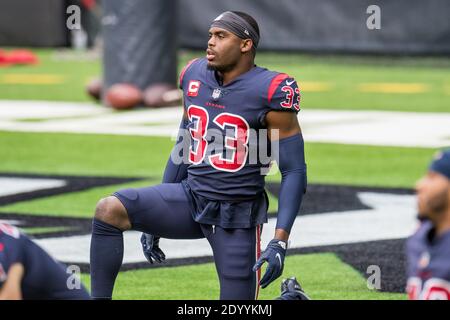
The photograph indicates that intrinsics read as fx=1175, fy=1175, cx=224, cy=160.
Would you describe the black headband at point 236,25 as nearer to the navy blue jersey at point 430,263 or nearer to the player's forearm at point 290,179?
the player's forearm at point 290,179

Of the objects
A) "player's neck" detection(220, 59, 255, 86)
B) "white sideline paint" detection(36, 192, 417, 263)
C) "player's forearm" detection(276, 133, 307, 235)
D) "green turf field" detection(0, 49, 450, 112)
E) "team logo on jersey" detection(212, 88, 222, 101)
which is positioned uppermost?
"green turf field" detection(0, 49, 450, 112)

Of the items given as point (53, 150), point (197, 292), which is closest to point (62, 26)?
point (53, 150)

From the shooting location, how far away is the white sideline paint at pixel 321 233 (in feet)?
27.3

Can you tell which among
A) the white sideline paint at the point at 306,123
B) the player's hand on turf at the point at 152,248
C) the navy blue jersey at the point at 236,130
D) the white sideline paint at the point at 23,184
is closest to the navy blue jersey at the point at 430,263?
the navy blue jersey at the point at 236,130

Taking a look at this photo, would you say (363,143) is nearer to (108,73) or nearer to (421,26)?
(108,73)

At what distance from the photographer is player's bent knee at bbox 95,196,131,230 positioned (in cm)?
588

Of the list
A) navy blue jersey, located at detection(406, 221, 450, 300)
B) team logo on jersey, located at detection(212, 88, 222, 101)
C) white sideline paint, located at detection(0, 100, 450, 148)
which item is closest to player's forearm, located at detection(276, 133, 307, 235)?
team logo on jersey, located at detection(212, 88, 222, 101)

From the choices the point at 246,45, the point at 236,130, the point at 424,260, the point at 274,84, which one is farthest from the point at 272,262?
the point at 424,260

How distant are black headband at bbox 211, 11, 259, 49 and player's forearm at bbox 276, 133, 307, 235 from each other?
60 cm

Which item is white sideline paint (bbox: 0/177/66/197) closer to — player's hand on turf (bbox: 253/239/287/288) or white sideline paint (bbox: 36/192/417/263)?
white sideline paint (bbox: 36/192/417/263)

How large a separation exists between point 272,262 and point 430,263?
152 cm

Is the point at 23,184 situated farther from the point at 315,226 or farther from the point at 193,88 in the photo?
the point at 193,88
